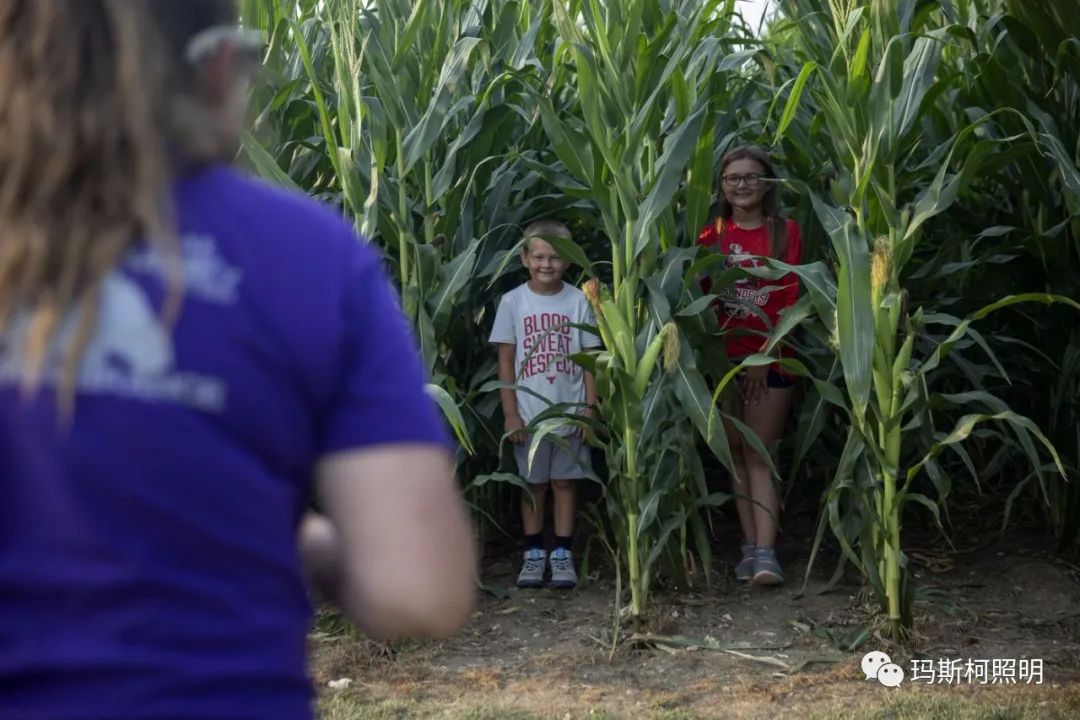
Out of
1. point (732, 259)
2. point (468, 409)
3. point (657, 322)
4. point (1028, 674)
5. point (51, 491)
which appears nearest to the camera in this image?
point (51, 491)

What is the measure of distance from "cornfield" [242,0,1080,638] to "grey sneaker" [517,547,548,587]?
21 cm

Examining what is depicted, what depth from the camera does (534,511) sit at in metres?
4.86

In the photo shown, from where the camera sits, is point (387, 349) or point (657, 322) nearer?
point (387, 349)

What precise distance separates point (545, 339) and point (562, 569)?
0.80 metres

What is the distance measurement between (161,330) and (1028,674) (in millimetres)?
3545

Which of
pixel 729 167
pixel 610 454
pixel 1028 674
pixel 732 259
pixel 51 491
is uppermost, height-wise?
pixel 729 167

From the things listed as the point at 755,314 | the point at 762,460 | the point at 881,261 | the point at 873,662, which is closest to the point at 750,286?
the point at 755,314

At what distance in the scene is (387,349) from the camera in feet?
3.01

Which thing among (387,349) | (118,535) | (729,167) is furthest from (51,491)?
(729,167)

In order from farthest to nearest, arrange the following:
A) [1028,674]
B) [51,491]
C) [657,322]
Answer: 1. [657,322]
2. [1028,674]
3. [51,491]

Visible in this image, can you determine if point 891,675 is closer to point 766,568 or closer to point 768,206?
point 766,568

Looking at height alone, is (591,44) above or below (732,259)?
above

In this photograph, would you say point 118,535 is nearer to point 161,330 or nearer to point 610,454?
point 161,330

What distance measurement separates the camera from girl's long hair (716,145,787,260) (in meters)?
4.61
